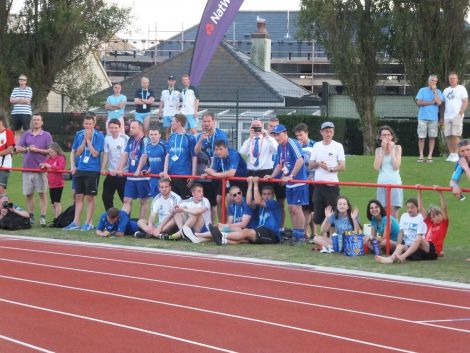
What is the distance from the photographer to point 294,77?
205 ft

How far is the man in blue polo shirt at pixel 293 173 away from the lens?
15.3m

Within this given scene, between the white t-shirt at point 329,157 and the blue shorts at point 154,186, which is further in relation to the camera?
the blue shorts at point 154,186

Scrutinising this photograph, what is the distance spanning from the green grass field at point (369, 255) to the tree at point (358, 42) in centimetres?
1067

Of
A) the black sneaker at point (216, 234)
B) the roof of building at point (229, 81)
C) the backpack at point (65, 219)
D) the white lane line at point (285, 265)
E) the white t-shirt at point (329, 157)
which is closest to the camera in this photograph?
the white lane line at point (285, 265)

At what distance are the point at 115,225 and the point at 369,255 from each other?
13.9 ft

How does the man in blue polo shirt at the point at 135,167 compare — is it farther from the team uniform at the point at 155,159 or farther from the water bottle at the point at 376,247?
the water bottle at the point at 376,247

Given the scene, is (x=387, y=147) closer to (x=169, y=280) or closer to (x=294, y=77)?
(x=169, y=280)

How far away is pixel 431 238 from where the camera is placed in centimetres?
1382

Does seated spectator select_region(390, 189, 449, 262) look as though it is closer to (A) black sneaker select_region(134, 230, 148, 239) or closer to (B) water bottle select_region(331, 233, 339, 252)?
(B) water bottle select_region(331, 233, 339, 252)

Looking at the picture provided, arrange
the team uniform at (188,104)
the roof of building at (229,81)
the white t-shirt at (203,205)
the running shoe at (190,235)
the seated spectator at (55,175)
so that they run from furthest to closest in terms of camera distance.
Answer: the roof of building at (229,81), the team uniform at (188,104), the seated spectator at (55,175), the white t-shirt at (203,205), the running shoe at (190,235)

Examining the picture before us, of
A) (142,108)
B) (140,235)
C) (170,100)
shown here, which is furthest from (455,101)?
(140,235)

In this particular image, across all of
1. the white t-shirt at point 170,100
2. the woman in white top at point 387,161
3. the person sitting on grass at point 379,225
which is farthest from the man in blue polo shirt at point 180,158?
the white t-shirt at point 170,100

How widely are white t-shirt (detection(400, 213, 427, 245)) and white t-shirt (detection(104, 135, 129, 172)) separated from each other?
5.30 meters

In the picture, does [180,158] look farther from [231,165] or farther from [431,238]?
[431,238]
